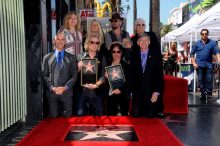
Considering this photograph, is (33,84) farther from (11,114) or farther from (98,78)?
(98,78)

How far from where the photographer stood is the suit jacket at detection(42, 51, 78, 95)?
5500 mm

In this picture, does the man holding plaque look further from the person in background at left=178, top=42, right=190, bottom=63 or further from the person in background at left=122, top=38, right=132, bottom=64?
the person in background at left=178, top=42, right=190, bottom=63

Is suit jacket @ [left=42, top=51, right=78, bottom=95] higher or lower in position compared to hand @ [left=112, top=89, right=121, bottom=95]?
higher

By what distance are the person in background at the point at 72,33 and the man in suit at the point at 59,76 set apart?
572mm

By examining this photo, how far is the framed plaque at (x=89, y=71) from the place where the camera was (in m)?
5.45

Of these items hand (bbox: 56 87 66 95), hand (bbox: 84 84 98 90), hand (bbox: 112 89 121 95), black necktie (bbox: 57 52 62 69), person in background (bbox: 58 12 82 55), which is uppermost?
person in background (bbox: 58 12 82 55)

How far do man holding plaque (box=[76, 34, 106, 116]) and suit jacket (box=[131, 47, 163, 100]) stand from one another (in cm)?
70

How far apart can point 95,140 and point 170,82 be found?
467 cm

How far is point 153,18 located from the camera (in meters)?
15.9

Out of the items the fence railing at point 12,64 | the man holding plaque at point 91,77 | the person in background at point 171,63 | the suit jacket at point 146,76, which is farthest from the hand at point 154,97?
the person in background at point 171,63

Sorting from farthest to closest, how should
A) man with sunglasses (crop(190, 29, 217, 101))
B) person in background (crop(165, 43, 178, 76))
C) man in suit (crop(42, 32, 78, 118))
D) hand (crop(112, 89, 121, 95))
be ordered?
person in background (crop(165, 43, 178, 76)) → man with sunglasses (crop(190, 29, 217, 101)) → hand (crop(112, 89, 121, 95)) → man in suit (crop(42, 32, 78, 118))

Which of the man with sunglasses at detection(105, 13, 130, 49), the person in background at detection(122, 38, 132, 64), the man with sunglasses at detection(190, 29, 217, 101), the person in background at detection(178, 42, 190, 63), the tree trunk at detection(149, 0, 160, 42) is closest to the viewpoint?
the person in background at detection(122, 38, 132, 64)

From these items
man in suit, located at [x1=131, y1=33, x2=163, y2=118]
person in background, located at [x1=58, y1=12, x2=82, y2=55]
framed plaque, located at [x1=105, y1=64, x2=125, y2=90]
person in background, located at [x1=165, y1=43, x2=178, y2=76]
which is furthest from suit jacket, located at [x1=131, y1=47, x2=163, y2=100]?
person in background, located at [x1=165, y1=43, x2=178, y2=76]

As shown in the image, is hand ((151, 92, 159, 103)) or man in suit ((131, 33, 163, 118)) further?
man in suit ((131, 33, 163, 118))
